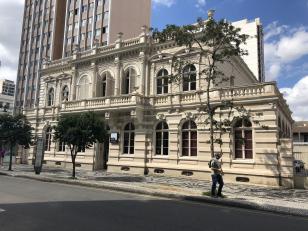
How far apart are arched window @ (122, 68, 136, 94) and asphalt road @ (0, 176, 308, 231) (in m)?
15.1

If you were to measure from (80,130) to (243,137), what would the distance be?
10.3m

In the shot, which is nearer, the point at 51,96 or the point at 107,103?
the point at 107,103

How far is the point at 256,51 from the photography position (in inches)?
2721

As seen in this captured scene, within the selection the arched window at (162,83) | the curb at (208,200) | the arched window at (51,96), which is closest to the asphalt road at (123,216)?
the curb at (208,200)

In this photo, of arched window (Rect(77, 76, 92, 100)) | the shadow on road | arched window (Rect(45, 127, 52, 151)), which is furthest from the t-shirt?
arched window (Rect(45, 127, 52, 151))

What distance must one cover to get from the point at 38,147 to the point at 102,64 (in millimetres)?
9713

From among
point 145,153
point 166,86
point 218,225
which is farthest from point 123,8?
point 218,225

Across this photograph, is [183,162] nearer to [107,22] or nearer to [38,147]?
[38,147]

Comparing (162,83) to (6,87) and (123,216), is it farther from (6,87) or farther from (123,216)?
(6,87)

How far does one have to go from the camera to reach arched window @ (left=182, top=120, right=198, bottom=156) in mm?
20844

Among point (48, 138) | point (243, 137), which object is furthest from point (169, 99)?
point (48, 138)

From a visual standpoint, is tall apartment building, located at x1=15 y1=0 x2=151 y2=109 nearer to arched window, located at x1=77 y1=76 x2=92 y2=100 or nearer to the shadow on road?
arched window, located at x1=77 y1=76 x2=92 y2=100

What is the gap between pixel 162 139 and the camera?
22.3 metres

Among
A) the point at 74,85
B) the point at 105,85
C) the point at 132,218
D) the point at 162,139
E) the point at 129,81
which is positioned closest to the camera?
the point at 132,218
